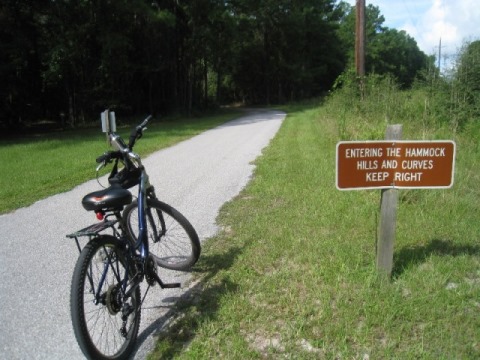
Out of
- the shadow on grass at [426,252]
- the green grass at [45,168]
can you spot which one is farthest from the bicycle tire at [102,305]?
the green grass at [45,168]

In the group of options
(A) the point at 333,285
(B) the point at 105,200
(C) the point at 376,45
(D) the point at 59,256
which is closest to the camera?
(B) the point at 105,200

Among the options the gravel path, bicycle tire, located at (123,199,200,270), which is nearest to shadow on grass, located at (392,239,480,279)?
bicycle tire, located at (123,199,200,270)

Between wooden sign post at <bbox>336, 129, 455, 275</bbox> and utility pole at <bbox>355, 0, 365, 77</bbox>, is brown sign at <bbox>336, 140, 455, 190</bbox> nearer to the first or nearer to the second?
wooden sign post at <bbox>336, 129, 455, 275</bbox>

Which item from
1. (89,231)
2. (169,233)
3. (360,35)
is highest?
(360,35)

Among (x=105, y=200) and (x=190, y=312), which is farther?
(x=190, y=312)

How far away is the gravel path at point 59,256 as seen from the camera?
2.89m

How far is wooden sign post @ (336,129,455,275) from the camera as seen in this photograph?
3145 millimetres

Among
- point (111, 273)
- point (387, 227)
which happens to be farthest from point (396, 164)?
point (111, 273)

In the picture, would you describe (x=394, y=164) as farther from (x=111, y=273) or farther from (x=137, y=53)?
(x=137, y=53)

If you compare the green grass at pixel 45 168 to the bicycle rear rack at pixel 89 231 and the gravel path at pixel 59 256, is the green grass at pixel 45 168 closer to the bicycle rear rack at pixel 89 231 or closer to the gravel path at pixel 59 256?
the gravel path at pixel 59 256

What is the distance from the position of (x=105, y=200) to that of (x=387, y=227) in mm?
2290

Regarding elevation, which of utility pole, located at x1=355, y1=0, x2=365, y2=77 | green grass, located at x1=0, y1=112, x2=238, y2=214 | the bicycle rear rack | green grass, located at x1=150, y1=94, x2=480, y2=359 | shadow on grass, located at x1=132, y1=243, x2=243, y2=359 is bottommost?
shadow on grass, located at x1=132, y1=243, x2=243, y2=359

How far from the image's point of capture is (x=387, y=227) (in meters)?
3.34

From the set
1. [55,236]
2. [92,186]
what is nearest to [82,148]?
[92,186]
